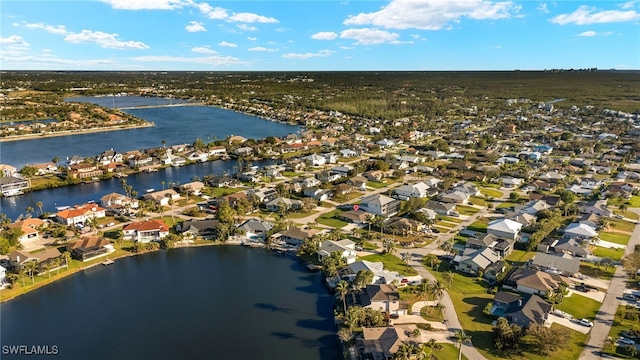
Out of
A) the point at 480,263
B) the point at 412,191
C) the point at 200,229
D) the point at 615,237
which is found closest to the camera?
the point at 480,263

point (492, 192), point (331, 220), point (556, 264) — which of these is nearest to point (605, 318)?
point (556, 264)

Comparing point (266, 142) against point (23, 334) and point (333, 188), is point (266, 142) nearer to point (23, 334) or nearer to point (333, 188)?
point (333, 188)

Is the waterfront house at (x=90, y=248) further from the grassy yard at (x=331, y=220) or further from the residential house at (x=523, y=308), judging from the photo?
the residential house at (x=523, y=308)

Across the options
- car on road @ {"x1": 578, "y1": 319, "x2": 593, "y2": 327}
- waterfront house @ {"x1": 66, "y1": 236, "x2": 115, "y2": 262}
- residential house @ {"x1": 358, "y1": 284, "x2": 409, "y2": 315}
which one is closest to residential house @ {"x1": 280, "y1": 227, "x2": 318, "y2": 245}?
residential house @ {"x1": 358, "y1": 284, "x2": 409, "y2": 315}

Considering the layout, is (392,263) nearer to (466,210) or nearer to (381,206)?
(381,206)

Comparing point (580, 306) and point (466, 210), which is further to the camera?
point (466, 210)

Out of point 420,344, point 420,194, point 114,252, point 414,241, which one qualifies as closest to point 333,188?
point 420,194

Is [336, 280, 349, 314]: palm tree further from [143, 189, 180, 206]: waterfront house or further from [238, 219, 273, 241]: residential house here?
[143, 189, 180, 206]: waterfront house
